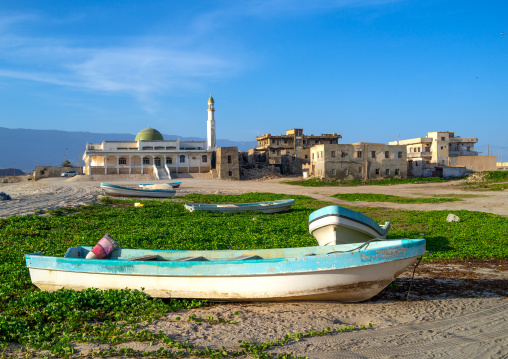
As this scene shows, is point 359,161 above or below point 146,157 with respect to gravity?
below

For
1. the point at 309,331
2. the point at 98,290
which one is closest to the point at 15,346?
the point at 98,290

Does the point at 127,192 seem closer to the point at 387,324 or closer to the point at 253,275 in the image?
the point at 253,275

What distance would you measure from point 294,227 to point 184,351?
1172 cm

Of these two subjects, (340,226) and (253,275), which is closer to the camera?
(253,275)

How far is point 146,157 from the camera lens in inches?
2687

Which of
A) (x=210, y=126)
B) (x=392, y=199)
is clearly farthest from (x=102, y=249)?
(x=210, y=126)

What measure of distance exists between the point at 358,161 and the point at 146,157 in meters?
32.5

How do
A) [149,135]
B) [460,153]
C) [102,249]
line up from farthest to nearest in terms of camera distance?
[460,153] < [149,135] < [102,249]

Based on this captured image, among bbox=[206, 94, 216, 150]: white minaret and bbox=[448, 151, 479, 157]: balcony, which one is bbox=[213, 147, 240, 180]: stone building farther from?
bbox=[448, 151, 479, 157]: balcony

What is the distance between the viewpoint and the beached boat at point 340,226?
9977mm

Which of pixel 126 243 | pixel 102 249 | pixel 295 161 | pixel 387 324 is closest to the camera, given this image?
pixel 387 324

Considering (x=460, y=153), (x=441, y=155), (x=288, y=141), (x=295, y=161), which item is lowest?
(x=295, y=161)

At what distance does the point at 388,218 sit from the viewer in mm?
20891

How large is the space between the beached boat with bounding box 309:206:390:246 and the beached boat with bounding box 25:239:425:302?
1514mm
